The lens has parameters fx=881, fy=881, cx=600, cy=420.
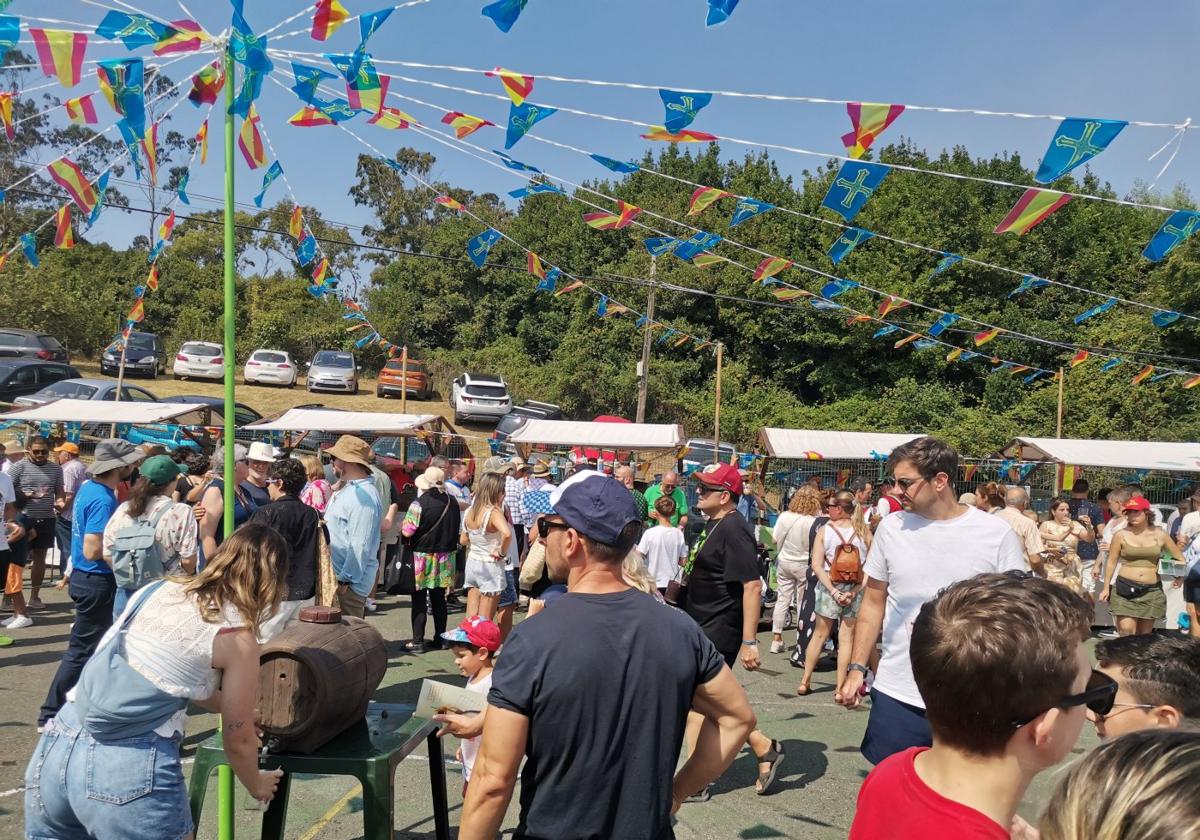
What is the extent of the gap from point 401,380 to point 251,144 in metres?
25.3

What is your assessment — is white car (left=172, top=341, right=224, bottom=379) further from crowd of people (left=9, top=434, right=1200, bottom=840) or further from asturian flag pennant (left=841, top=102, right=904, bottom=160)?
asturian flag pennant (left=841, top=102, right=904, bottom=160)

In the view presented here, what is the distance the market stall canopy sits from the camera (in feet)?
51.1

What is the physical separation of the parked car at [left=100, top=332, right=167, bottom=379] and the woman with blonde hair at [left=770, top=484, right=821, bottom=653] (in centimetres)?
2695

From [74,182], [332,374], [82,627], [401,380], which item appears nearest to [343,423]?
[74,182]

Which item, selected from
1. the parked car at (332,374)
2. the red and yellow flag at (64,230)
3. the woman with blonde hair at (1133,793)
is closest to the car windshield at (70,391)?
the parked car at (332,374)

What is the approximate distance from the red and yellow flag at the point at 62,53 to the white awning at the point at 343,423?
10.4 metres

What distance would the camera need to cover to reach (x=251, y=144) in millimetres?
6906

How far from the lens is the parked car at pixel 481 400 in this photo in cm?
2831

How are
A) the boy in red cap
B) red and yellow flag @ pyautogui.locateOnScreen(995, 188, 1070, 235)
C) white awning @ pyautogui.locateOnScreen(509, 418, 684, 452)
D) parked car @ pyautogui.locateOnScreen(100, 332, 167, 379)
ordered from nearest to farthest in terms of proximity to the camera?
the boy in red cap < red and yellow flag @ pyautogui.locateOnScreen(995, 188, 1070, 235) < white awning @ pyautogui.locateOnScreen(509, 418, 684, 452) < parked car @ pyautogui.locateOnScreen(100, 332, 167, 379)

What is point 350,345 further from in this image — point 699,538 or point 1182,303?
point 699,538

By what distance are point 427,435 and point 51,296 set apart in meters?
24.3

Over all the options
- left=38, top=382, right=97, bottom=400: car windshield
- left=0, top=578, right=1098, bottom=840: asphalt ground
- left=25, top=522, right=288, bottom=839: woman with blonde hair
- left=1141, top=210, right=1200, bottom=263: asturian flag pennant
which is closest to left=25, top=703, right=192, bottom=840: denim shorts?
left=25, top=522, right=288, bottom=839: woman with blonde hair

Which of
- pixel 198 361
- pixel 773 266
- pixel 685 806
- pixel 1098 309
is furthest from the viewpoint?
pixel 198 361

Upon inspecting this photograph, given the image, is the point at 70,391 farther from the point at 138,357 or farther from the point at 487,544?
the point at 487,544
